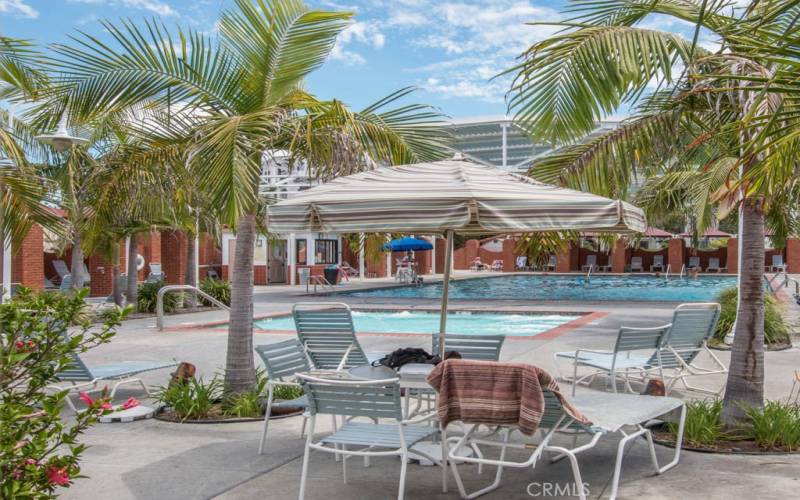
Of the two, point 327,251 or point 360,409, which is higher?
point 327,251

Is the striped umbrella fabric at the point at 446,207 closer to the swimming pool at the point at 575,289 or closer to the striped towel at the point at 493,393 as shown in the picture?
the striped towel at the point at 493,393

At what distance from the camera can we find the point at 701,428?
5.82 m

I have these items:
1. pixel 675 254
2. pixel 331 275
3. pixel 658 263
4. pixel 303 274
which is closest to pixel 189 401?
pixel 331 275

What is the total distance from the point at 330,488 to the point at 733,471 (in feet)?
8.65

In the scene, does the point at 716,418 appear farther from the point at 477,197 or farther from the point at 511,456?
the point at 477,197

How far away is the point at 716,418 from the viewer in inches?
238

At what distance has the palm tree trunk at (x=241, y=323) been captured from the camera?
23.3ft

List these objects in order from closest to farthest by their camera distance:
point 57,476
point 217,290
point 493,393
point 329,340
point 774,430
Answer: point 57,476
point 493,393
point 774,430
point 329,340
point 217,290

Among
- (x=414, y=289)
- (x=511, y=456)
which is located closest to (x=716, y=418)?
(x=511, y=456)

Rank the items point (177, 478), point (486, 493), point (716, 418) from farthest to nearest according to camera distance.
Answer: point (716, 418) < point (177, 478) < point (486, 493)

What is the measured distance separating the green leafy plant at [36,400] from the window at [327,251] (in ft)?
104

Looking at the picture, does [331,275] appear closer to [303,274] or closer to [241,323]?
[303,274]

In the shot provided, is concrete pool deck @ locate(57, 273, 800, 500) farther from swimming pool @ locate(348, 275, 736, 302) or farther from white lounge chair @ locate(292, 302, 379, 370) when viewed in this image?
swimming pool @ locate(348, 275, 736, 302)

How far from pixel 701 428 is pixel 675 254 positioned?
40458 mm
